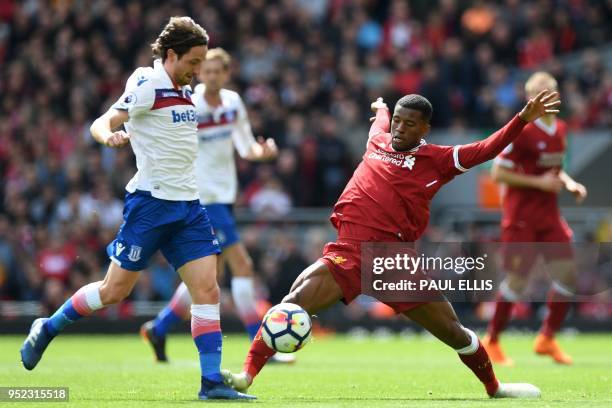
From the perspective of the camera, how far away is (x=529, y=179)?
12773 millimetres

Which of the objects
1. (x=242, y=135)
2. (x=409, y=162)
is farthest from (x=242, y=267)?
(x=409, y=162)

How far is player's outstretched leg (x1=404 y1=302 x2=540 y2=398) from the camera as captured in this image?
9008 millimetres

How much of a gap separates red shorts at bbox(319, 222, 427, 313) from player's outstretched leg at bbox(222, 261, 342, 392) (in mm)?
56

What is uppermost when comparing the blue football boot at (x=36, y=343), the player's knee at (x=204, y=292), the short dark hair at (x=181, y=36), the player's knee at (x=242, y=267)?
the short dark hair at (x=181, y=36)

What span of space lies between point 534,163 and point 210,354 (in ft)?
17.5

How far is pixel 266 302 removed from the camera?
1906 cm

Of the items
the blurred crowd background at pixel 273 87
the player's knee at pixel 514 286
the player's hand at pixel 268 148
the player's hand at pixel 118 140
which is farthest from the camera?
the blurred crowd background at pixel 273 87

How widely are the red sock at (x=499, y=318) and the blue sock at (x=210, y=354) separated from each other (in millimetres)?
4786

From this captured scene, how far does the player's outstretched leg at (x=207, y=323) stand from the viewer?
29.0 ft

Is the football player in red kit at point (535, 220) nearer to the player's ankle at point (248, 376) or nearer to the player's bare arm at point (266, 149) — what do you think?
the player's bare arm at point (266, 149)

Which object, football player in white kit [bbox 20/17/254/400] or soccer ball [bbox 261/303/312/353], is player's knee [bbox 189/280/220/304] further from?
soccer ball [bbox 261/303/312/353]

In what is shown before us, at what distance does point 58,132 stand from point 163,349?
420 inches

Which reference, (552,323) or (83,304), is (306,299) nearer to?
(83,304)

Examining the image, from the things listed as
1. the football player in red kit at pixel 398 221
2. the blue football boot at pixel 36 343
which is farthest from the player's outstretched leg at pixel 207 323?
the blue football boot at pixel 36 343
